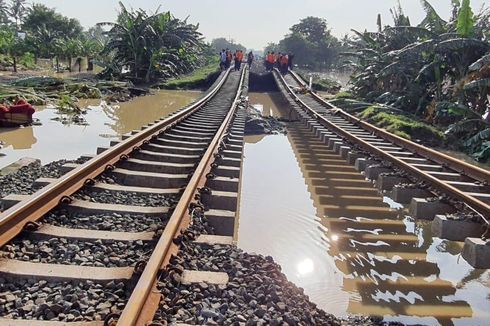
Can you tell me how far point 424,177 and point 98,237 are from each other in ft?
13.5

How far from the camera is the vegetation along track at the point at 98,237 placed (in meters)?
2.68

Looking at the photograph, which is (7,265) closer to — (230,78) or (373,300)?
(373,300)

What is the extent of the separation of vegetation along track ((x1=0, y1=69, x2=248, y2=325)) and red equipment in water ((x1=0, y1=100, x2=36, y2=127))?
22.9 ft

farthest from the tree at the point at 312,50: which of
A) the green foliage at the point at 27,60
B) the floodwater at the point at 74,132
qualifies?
the floodwater at the point at 74,132

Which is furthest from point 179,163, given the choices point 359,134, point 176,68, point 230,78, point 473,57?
point 176,68

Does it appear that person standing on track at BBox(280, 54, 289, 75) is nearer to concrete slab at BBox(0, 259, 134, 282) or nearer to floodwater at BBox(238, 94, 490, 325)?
floodwater at BBox(238, 94, 490, 325)

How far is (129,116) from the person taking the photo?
51.6ft

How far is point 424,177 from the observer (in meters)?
5.88

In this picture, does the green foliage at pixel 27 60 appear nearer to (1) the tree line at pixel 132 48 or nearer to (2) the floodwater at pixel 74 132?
(1) the tree line at pixel 132 48

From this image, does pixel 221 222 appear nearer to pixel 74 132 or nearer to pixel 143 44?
pixel 74 132

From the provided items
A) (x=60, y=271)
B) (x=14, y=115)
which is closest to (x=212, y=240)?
(x=60, y=271)

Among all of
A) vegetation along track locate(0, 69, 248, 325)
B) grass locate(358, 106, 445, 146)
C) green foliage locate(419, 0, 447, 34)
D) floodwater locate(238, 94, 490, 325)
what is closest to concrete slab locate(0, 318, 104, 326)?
vegetation along track locate(0, 69, 248, 325)

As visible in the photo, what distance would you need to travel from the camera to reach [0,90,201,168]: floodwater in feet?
30.2

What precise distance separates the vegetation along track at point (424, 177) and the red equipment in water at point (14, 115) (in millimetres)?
7397
